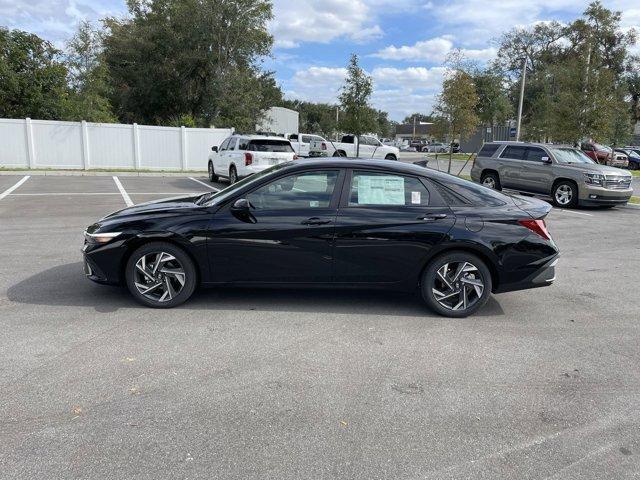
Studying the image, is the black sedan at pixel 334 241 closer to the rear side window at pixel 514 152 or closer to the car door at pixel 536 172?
the car door at pixel 536 172

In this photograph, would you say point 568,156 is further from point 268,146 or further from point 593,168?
point 268,146

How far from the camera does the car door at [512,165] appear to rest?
15.9 m

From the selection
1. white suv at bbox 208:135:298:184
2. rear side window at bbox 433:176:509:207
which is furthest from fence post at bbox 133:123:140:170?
rear side window at bbox 433:176:509:207

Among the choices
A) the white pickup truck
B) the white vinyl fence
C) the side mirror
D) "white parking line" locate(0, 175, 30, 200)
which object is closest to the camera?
the side mirror

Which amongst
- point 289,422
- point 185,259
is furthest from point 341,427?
point 185,259

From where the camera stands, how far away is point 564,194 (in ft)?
48.5

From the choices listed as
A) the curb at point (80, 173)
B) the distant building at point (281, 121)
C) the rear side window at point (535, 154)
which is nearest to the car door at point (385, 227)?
the rear side window at point (535, 154)

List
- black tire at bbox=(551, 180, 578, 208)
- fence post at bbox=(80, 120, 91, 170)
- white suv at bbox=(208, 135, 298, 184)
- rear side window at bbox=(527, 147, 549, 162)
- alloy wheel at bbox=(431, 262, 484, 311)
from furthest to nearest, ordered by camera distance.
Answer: fence post at bbox=(80, 120, 91, 170) → white suv at bbox=(208, 135, 298, 184) → rear side window at bbox=(527, 147, 549, 162) → black tire at bbox=(551, 180, 578, 208) → alloy wheel at bbox=(431, 262, 484, 311)

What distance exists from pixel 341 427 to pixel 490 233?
2.74 m

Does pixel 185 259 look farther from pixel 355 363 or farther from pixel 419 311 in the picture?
pixel 419 311

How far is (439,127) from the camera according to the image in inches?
881

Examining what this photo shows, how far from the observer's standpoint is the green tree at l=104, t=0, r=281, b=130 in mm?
30422

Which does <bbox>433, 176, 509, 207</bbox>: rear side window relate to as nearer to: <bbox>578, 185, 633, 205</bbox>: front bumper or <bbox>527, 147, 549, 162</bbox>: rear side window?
<bbox>578, 185, 633, 205</bbox>: front bumper

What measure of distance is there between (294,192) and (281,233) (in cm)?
46
